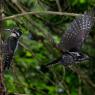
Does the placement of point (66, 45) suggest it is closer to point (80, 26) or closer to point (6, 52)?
point (80, 26)

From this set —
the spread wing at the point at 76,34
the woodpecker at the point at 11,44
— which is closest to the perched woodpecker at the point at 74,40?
the spread wing at the point at 76,34

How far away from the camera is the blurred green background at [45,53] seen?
377cm

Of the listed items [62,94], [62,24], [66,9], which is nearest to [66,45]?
[66,9]

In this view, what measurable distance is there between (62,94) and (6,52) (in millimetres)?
2741

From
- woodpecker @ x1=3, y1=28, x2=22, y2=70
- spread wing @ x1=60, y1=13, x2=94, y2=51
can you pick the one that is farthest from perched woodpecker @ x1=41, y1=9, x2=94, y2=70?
woodpecker @ x1=3, y1=28, x2=22, y2=70

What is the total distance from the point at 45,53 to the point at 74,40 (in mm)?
2259

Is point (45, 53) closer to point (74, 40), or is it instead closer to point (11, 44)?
point (74, 40)

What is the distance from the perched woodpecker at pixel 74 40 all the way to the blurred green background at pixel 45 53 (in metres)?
1.02

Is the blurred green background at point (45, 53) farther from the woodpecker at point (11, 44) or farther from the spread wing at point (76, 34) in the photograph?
the woodpecker at point (11, 44)

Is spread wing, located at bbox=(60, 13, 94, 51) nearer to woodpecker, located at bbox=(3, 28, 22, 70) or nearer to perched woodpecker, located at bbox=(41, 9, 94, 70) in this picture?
perched woodpecker, located at bbox=(41, 9, 94, 70)

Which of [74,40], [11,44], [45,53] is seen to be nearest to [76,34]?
[74,40]

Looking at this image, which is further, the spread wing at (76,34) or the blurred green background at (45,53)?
the blurred green background at (45,53)

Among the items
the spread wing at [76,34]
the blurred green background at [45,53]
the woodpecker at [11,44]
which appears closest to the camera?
the woodpecker at [11,44]

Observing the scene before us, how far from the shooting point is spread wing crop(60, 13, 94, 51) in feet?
8.20
